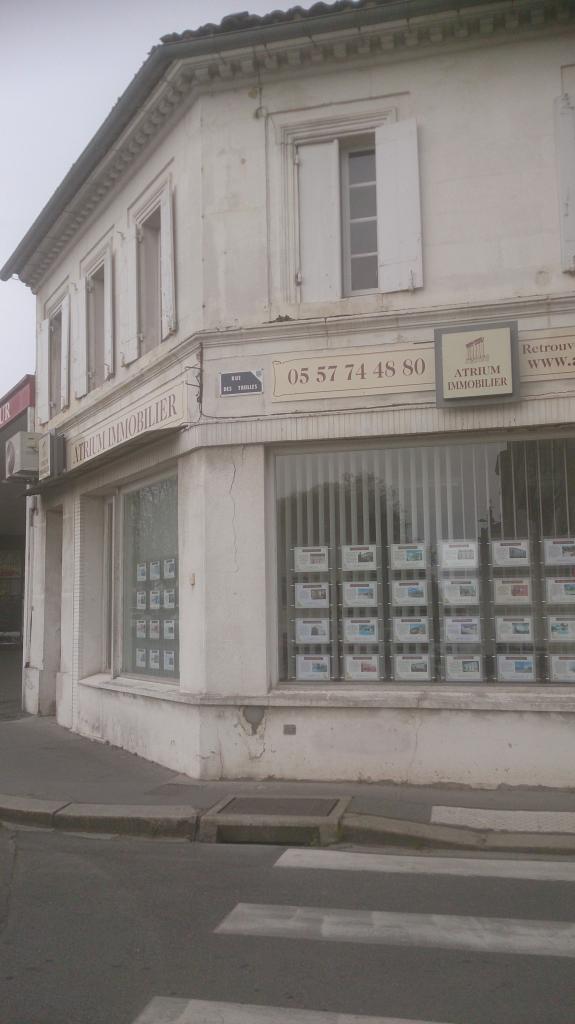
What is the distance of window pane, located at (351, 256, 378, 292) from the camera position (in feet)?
28.0

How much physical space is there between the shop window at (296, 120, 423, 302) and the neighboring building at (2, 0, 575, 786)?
0.9 inches

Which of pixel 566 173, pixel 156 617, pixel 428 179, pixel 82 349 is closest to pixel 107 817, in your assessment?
pixel 156 617

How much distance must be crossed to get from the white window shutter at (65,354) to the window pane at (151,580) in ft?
8.56

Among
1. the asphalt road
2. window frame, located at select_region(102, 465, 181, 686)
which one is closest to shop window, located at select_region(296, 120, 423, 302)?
window frame, located at select_region(102, 465, 181, 686)

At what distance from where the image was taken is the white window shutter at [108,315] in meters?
10.7

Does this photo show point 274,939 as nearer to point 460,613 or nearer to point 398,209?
point 460,613

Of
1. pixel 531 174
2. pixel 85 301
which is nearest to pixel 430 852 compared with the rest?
pixel 531 174

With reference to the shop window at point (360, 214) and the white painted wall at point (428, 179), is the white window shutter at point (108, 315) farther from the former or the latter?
the shop window at point (360, 214)

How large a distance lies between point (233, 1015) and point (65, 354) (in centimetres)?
1030

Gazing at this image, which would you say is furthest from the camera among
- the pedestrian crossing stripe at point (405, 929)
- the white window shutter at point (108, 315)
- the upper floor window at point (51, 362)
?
the upper floor window at point (51, 362)

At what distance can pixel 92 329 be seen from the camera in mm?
11758

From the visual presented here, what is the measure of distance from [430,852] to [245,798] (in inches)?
69.6

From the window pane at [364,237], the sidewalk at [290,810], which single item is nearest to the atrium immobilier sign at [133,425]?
the window pane at [364,237]

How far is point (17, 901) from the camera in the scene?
17.0ft
